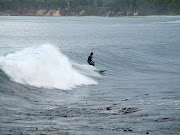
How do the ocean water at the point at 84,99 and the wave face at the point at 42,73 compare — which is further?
the wave face at the point at 42,73

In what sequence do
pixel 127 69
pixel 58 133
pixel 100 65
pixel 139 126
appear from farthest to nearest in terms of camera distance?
pixel 100 65 → pixel 127 69 → pixel 139 126 → pixel 58 133

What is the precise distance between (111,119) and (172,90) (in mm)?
8471

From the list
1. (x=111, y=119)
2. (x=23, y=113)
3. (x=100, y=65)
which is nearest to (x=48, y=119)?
(x=23, y=113)

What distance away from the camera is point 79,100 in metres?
17.7

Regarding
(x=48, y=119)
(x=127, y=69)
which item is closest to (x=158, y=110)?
(x=48, y=119)

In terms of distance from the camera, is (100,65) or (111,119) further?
(100,65)

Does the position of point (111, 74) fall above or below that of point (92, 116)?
below

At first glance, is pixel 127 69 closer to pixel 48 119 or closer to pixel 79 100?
pixel 79 100

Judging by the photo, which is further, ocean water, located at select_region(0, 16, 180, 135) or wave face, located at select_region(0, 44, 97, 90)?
wave face, located at select_region(0, 44, 97, 90)

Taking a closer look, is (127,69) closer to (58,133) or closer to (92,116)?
(92,116)

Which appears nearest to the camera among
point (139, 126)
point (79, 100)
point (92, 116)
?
point (139, 126)

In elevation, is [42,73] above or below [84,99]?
above

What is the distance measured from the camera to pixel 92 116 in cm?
1341

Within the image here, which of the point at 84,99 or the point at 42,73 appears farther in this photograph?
the point at 42,73
